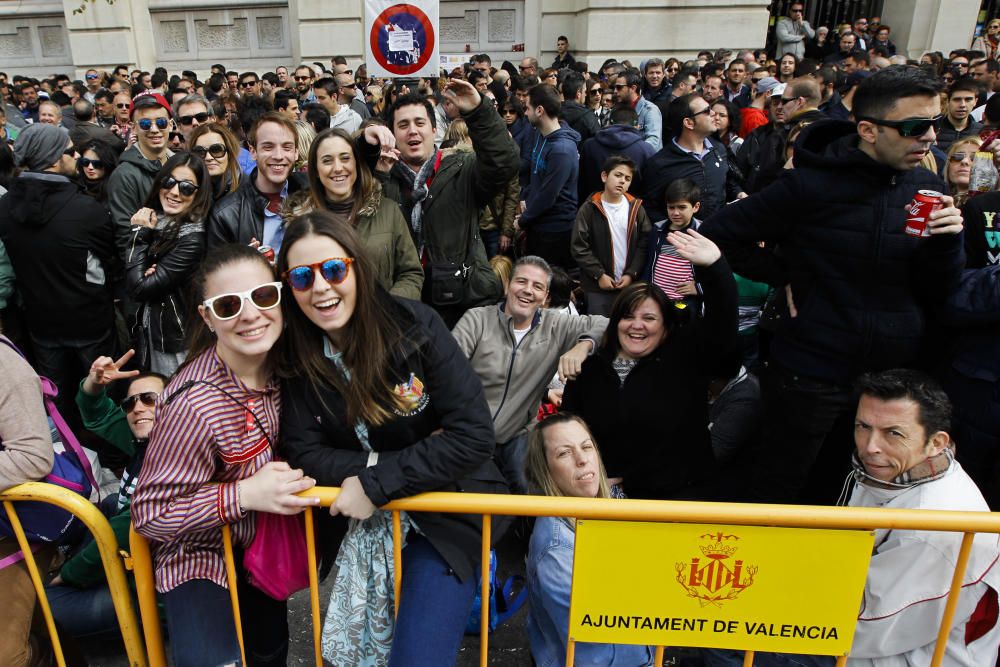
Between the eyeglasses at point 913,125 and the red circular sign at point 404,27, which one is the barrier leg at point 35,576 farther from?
the red circular sign at point 404,27

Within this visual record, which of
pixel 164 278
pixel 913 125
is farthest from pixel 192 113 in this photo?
pixel 913 125

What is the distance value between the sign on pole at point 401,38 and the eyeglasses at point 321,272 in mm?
4200

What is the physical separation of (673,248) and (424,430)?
3.27 meters

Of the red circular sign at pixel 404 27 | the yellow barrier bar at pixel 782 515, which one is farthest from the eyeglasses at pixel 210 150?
the yellow barrier bar at pixel 782 515

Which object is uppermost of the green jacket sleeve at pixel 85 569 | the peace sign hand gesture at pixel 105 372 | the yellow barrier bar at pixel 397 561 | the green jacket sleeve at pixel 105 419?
the peace sign hand gesture at pixel 105 372

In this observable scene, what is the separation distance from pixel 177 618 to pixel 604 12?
13568 millimetres

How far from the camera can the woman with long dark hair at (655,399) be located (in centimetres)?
332

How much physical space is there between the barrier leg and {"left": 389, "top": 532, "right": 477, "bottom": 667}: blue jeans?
126 cm

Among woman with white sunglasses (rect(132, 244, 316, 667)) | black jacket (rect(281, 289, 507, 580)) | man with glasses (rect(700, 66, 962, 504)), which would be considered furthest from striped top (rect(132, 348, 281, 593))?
man with glasses (rect(700, 66, 962, 504))

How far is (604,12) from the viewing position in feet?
43.6

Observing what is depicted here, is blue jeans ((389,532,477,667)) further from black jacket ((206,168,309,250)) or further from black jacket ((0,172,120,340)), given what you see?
black jacket ((0,172,120,340))

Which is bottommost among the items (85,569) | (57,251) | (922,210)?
(85,569)

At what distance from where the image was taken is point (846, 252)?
112 inches

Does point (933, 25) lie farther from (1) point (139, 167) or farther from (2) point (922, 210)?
(1) point (139, 167)
